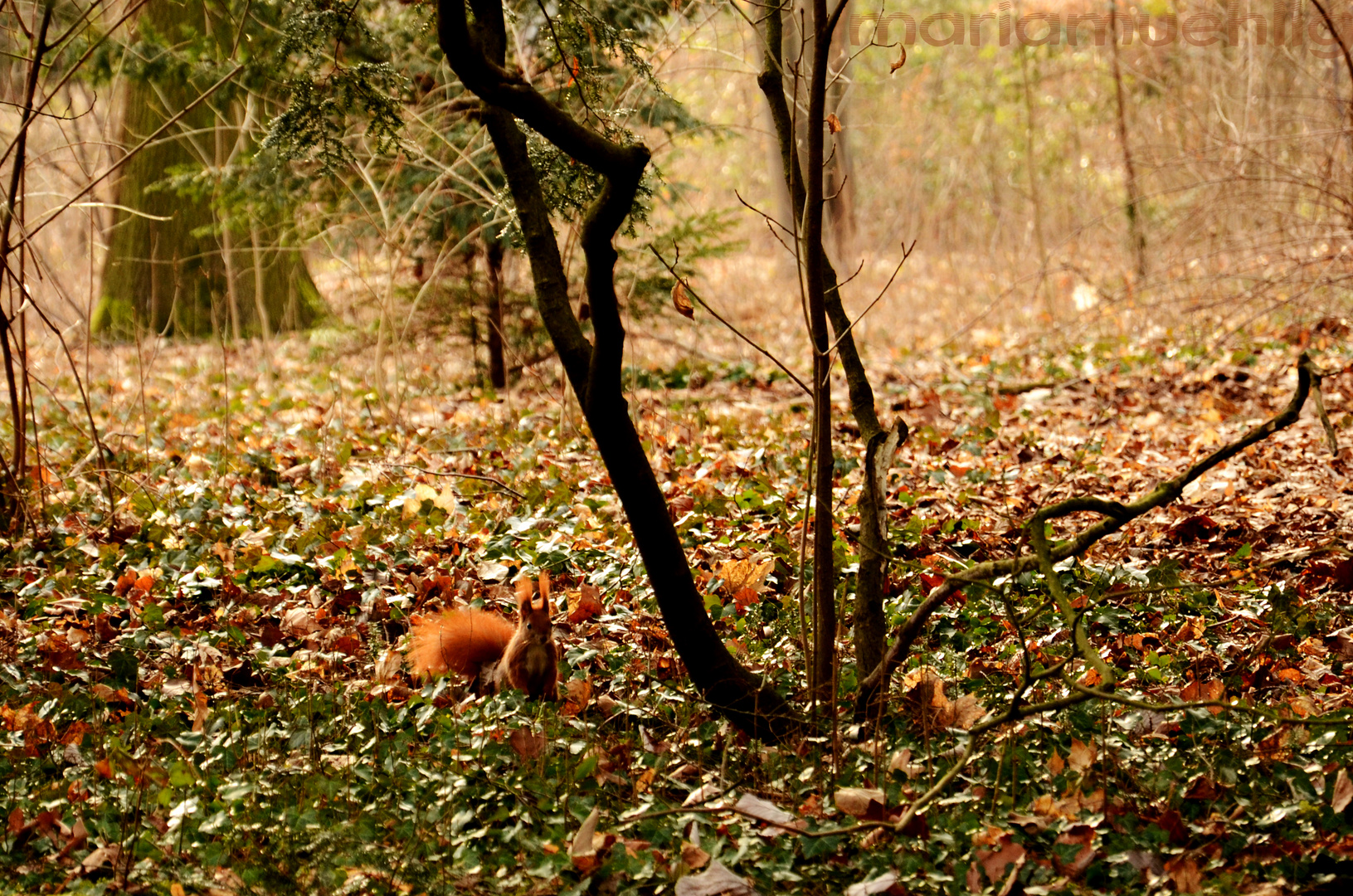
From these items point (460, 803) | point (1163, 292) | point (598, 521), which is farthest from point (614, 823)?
point (1163, 292)

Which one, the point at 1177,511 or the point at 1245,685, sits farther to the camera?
the point at 1177,511

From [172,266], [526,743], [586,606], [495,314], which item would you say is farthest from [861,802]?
[172,266]

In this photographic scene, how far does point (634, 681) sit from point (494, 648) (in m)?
0.44

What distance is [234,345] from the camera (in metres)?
11.2

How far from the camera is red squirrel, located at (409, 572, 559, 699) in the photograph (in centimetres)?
349

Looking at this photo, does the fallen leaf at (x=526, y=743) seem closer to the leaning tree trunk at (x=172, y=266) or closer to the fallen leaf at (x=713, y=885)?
the fallen leaf at (x=713, y=885)

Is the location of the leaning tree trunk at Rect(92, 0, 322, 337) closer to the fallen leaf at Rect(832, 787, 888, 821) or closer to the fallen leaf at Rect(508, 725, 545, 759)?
the fallen leaf at Rect(508, 725, 545, 759)

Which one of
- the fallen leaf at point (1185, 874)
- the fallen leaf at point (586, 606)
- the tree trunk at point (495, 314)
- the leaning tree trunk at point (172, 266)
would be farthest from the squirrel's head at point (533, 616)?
the leaning tree trunk at point (172, 266)

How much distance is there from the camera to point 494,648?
361 cm

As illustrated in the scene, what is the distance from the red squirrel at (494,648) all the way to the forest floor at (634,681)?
4.1 inches

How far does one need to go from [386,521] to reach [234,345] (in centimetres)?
692

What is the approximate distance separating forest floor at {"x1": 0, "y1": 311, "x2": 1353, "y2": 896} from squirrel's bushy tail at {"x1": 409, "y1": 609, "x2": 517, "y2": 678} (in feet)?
0.46

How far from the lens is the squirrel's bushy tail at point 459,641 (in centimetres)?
357

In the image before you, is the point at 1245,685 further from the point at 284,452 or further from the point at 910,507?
the point at 284,452
